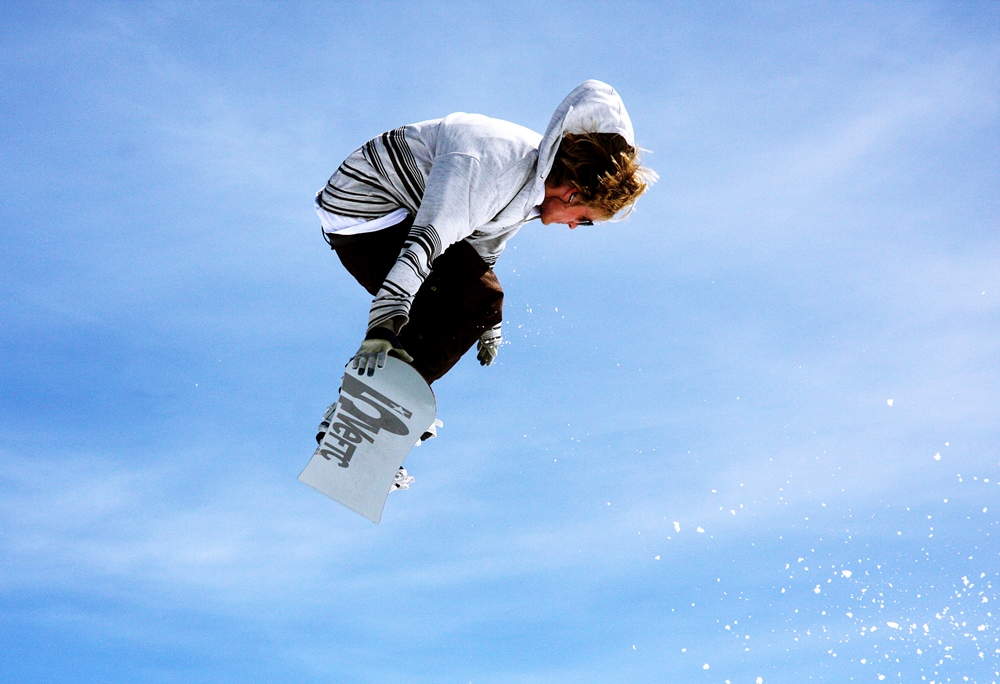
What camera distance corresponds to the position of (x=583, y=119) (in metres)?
4.22

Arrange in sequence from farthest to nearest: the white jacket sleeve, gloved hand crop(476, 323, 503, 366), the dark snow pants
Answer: gloved hand crop(476, 323, 503, 366) < the dark snow pants < the white jacket sleeve

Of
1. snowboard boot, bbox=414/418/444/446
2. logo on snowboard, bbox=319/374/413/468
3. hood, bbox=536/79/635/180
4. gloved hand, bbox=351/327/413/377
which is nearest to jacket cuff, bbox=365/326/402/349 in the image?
gloved hand, bbox=351/327/413/377

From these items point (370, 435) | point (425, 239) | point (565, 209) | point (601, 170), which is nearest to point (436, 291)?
point (425, 239)

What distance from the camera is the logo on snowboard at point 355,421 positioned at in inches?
160

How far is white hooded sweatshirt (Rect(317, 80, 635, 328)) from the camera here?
4.05 meters

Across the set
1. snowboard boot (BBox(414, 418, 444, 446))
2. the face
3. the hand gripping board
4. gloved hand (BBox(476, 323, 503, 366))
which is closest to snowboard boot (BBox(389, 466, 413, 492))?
snowboard boot (BBox(414, 418, 444, 446))

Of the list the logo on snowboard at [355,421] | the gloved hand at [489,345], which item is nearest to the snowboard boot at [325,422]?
the logo on snowboard at [355,421]

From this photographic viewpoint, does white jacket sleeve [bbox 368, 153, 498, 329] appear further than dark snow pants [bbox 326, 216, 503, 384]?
No

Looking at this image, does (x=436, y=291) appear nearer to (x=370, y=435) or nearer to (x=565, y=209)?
(x=565, y=209)

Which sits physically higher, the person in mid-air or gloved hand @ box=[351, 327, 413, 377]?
the person in mid-air

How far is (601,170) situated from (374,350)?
1315 mm

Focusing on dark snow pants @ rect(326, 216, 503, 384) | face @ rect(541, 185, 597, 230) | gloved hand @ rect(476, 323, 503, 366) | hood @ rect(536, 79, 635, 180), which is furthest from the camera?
gloved hand @ rect(476, 323, 503, 366)

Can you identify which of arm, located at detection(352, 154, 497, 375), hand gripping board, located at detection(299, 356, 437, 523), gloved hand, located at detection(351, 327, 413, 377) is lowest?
hand gripping board, located at detection(299, 356, 437, 523)

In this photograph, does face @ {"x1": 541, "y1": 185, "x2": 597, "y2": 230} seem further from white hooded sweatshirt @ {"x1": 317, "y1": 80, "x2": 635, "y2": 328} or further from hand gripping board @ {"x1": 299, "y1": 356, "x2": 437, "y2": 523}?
hand gripping board @ {"x1": 299, "y1": 356, "x2": 437, "y2": 523}
